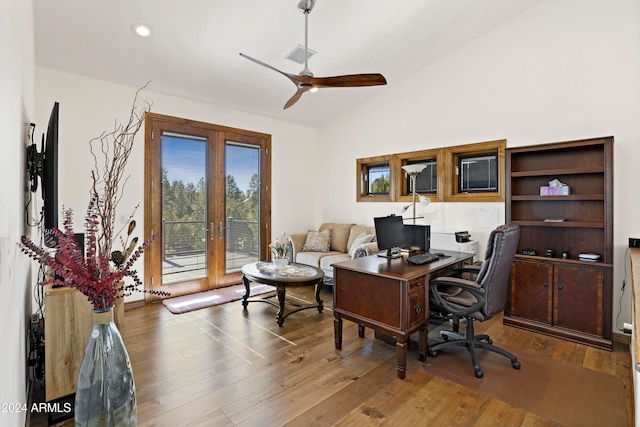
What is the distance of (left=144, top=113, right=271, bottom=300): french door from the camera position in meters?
4.45

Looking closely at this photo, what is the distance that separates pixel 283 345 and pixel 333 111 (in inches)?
165

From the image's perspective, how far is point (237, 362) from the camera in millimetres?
2789

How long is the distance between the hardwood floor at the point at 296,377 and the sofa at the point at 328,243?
4.53 feet

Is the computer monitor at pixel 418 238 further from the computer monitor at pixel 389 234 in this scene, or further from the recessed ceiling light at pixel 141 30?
the recessed ceiling light at pixel 141 30

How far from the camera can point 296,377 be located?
2.55m

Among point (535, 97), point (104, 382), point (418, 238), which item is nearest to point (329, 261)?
point (418, 238)

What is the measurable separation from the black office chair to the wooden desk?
0.53ft

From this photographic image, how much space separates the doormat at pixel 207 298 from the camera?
418 centimetres

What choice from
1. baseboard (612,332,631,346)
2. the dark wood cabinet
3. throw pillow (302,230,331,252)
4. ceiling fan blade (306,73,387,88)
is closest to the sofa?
throw pillow (302,230,331,252)

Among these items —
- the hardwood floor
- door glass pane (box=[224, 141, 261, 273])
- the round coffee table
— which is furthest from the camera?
door glass pane (box=[224, 141, 261, 273])

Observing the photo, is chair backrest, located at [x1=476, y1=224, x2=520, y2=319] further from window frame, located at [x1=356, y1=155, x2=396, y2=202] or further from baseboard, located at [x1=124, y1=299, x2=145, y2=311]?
baseboard, located at [x1=124, y1=299, x2=145, y2=311]

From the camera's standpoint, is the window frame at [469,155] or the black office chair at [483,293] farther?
the window frame at [469,155]

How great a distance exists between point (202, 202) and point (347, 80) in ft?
9.75

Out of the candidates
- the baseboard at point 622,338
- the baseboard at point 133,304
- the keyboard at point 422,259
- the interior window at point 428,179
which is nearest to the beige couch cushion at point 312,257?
the interior window at point 428,179
